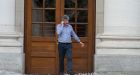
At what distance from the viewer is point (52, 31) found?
16.9 metres

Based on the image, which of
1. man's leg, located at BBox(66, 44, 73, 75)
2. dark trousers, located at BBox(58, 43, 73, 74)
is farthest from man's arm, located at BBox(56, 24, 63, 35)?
man's leg, located at BBox(66, 44, 73, 75)

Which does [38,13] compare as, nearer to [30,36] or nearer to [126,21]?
[30,36]

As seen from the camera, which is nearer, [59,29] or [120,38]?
[59,29]

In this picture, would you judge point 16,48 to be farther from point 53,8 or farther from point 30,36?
point 53,8

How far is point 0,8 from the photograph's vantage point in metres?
16.5

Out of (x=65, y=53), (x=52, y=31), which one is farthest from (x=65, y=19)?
(x=52, y=31)

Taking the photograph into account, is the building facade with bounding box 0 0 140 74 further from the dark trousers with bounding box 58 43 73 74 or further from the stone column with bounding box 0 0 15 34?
the dark trousers with bounding box 58 43 73 74

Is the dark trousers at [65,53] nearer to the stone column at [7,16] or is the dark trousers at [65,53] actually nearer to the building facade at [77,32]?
the building facade at [77,32]

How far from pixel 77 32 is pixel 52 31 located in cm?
79

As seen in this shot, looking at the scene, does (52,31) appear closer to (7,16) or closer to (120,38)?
(7,16)

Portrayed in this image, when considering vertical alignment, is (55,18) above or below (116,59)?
above

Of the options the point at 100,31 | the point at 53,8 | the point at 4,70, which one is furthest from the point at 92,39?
the point at 4,70

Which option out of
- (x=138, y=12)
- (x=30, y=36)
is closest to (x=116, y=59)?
(x=138, y=12)

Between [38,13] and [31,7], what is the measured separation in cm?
29
